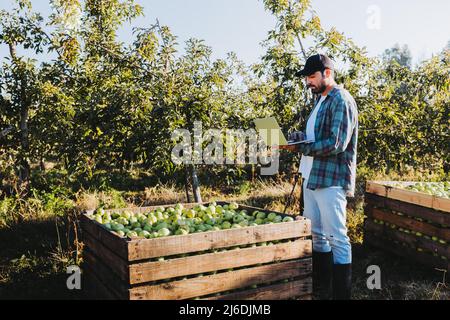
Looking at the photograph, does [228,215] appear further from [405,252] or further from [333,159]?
[405,252]

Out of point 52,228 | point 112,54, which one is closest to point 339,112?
point 112,54

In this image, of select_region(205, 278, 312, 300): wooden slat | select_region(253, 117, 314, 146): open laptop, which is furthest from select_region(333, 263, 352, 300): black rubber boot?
select_region(253, 117, 314, 146): open laptop

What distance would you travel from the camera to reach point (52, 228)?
210 inches

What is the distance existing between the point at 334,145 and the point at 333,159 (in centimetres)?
19

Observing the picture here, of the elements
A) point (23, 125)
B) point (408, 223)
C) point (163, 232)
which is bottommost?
point (408, 223)

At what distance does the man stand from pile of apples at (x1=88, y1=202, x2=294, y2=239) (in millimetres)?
330

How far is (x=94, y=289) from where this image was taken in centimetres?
337

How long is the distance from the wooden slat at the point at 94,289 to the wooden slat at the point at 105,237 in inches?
12.4

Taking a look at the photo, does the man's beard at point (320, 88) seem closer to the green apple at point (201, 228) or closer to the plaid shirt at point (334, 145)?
the plaid shirt at point (334, 145)

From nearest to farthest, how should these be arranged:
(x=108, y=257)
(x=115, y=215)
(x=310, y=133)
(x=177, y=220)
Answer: (x=108, y=257) → (x=177, y=220) → (x=310, y=133) → (x=115, y=215)

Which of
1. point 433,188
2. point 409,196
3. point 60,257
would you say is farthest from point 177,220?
point 433,188

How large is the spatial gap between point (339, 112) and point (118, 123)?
2.37 m

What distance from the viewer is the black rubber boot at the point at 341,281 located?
10.9ft

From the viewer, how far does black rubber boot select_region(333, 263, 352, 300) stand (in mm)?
3324
